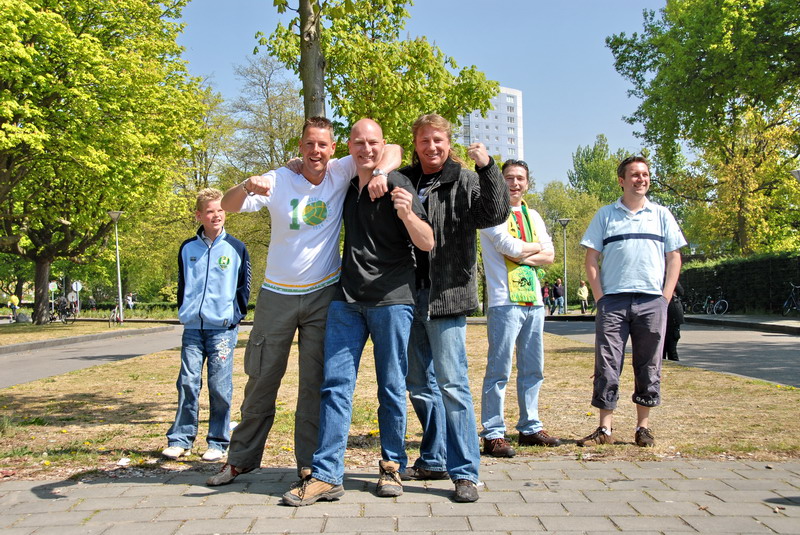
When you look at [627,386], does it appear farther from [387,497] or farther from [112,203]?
[112,203]

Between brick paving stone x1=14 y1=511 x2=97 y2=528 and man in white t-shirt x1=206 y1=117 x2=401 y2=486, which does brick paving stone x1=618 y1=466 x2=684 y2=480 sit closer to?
man in white t-shirt x1=206 y1=117 x2=401 y2=486

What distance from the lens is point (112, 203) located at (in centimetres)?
2808

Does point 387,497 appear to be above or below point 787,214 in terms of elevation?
below

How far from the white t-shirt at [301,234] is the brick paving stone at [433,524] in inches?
53.9

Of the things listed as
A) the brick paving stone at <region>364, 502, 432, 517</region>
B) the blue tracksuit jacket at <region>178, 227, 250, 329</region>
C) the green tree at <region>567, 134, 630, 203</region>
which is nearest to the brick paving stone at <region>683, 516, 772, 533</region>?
the brick paving stone at <region>364, 502, 432, 517</region>

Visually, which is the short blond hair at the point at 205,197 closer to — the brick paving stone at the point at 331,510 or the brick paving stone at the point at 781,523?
the brick paving stone at the point at 331,510

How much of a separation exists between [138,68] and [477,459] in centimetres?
2379

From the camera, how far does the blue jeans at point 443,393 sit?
12.9ft

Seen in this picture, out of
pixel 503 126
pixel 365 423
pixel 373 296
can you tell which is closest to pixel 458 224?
pixel 373 296

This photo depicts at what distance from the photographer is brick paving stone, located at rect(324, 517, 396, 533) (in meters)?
3.31

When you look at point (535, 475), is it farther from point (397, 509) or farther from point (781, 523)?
point (781, 523)

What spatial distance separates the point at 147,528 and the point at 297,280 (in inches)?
57.7

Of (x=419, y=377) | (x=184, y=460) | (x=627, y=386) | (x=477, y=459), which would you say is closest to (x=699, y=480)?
(x=477, y=459)

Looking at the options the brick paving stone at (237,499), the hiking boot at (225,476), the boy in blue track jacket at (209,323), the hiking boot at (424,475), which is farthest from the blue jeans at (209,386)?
the hiking boot at (424,475)
